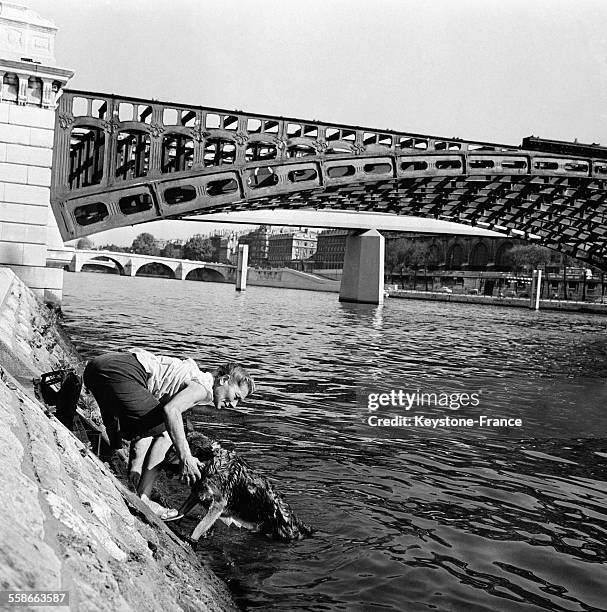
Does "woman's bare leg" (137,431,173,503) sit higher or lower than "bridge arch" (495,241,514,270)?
lower

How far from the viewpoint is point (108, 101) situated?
30047 mm

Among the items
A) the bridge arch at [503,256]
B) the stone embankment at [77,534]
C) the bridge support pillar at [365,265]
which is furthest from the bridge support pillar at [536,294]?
the stone embankment at [77,534]

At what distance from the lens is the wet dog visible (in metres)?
6.79

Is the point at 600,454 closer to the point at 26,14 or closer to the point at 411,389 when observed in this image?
the point at 411,389

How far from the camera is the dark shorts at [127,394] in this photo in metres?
6.60

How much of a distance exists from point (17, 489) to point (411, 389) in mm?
17123

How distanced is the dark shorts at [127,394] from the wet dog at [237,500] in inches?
24.7

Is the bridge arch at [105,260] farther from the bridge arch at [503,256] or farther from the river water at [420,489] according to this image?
the river water at [420,489]

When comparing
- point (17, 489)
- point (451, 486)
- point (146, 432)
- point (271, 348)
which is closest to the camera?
point (17, 489)

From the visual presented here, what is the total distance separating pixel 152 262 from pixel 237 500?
139 m

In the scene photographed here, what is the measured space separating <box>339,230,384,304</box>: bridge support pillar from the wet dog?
75.2 meters

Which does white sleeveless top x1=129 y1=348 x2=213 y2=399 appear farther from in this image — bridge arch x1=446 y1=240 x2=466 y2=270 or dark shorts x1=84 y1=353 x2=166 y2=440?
bridge arch x1=446 y1=240 x2=466 y2=270

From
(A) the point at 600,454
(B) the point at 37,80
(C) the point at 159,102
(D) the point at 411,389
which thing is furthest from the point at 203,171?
(A) the point at 600,454

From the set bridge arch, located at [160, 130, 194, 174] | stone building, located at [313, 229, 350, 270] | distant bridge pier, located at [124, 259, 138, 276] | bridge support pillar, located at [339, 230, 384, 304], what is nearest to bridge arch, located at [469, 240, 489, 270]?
stone building, located at [313, 229, 350, 270]
